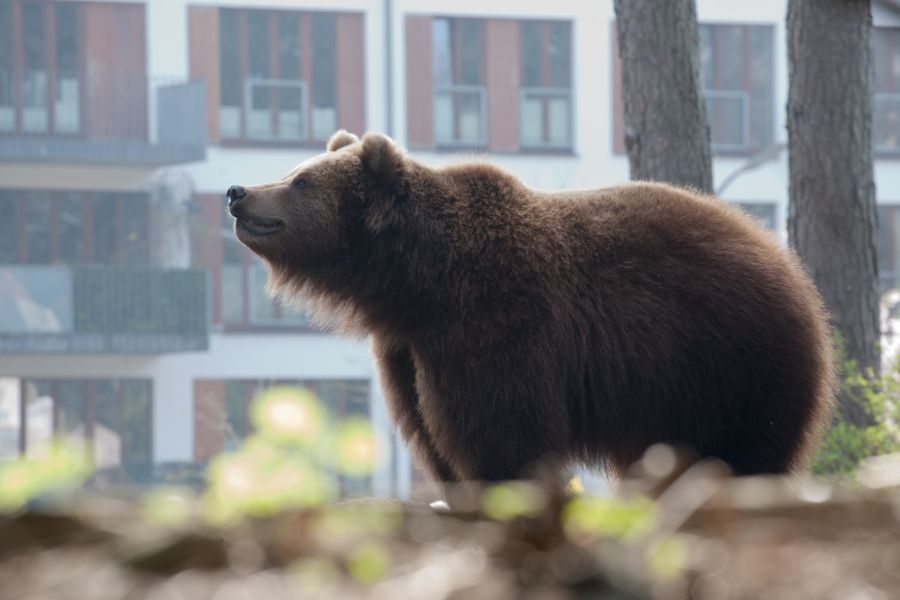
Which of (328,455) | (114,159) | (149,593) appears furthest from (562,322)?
(114,159)

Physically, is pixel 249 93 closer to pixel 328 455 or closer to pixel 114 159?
pixel 114 159

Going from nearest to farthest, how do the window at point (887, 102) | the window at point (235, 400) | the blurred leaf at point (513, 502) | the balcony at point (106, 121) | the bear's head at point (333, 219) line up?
the blurred leaf at point (513, 502)
the bear's head at point (333, 219)
the balcony at point (106, 121)
the window at point (235, 400)
the window at point (887, 102)

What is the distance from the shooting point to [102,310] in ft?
82.2

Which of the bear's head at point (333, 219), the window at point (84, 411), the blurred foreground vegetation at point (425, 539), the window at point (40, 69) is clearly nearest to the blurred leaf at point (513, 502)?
the blurred foreground vegetation at point (425, 539)

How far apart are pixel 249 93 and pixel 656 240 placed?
23.3m

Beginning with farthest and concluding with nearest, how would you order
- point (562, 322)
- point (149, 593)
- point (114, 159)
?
1. point (114, 159)
2. point (562, 322)
3. point (149, 593)

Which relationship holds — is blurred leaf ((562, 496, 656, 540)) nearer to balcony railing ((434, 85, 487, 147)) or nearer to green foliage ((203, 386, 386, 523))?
green foliage ((203, 386, 386, 523))

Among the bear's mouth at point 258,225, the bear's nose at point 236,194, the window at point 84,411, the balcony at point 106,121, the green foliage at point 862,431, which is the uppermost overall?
the balcony at point 106,121

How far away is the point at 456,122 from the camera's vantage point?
2734cm

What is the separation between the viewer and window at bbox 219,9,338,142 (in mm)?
26625

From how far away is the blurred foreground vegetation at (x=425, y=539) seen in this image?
0.92 metres

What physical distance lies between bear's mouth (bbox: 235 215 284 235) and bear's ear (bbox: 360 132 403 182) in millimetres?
357

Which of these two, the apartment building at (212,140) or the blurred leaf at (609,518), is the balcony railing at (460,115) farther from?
the blurred leaf at (609,518)

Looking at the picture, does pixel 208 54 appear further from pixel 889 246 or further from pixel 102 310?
A: pixel 889 246
